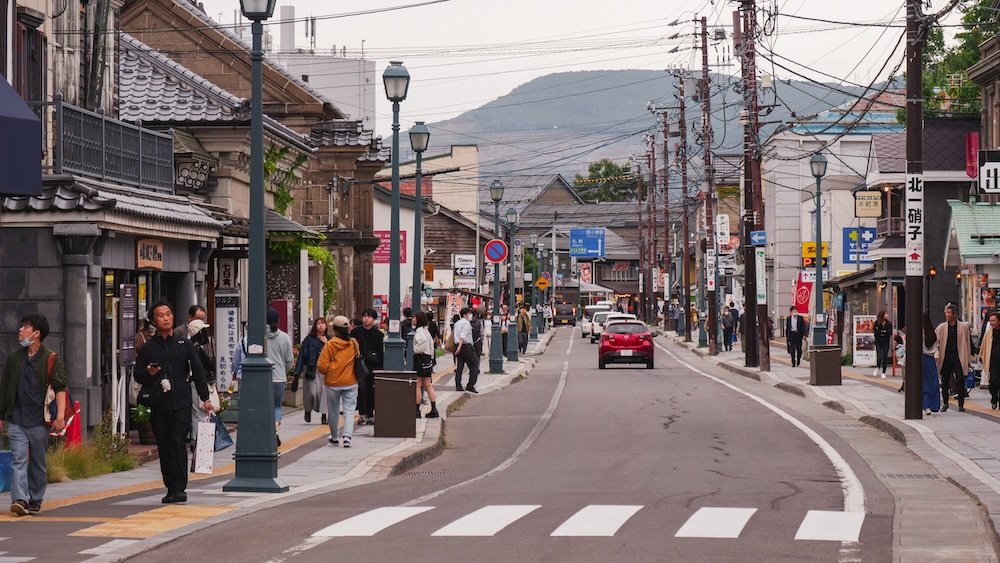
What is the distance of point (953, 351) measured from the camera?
1035 inches

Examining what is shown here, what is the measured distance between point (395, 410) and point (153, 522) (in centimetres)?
994

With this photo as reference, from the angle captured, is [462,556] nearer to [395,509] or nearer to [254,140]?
[395,509]

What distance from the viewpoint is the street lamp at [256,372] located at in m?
15.2

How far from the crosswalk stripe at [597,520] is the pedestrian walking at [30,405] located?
191 inches

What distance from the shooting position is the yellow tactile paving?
469 inches

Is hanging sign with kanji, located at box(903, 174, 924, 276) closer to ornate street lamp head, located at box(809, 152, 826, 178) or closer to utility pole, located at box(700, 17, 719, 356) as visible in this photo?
ornate street lamp head, located at box(809, 152, 826, 178)

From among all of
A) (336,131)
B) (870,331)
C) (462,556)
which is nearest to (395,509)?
(462,556)

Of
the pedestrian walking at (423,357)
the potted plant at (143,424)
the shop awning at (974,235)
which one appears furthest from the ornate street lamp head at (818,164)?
the potted plant at (143,424)

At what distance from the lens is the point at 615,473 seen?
1753 cm

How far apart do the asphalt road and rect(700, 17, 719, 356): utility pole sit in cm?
3338

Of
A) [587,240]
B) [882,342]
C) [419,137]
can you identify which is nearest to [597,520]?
[419,137]

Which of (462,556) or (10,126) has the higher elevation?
(10,126)

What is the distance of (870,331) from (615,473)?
28150mm

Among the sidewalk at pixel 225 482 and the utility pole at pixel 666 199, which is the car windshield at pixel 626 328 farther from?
the utility pole at pixel 666 199
